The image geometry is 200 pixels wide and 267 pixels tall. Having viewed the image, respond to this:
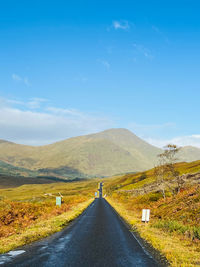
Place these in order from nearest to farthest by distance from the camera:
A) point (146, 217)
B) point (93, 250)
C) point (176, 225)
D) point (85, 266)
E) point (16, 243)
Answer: point (85, 266)
point (93, 250)
point (16, 243)
point (176, 225)
point (146, 217)

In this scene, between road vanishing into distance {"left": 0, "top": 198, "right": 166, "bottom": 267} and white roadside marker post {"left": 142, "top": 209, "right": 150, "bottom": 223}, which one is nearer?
road vanishing into distance {"left": 0, "top": 198, "right": 166, "bottom": 267}

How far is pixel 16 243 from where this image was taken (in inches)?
456

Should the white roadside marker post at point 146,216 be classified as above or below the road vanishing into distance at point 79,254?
below

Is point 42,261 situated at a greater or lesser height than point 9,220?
greater

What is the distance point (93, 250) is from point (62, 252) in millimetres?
1451

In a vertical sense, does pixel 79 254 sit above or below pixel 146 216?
above

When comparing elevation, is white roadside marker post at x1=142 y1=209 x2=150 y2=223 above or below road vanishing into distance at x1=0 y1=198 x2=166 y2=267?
below

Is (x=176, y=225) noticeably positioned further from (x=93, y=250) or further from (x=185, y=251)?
(x=93, y=250)

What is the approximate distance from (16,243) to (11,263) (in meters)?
3.54

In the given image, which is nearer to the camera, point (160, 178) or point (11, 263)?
point (11, 263)

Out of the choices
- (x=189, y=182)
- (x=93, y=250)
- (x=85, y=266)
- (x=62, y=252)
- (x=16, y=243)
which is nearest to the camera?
(x=85, y=266)

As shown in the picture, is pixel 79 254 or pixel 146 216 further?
pixel 146 216

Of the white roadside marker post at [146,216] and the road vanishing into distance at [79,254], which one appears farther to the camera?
the white roadside marker post at [146,216]

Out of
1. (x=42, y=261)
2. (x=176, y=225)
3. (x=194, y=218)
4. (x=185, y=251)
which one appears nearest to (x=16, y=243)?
(x=42, y=261)
